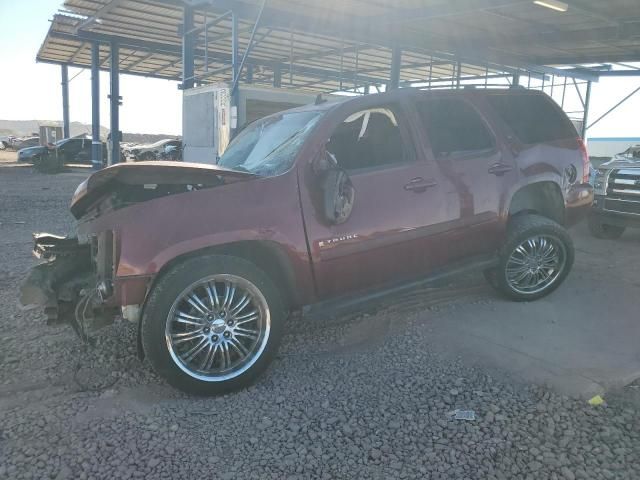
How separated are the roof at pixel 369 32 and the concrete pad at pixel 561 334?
20.4 feet

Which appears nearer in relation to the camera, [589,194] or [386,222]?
[386,222]

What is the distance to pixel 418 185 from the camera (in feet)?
13.3

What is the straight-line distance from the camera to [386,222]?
153 inches

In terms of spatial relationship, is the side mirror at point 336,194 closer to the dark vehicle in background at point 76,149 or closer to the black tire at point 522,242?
the black tire at point 522,242

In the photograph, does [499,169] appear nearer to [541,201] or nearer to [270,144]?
[541,201]

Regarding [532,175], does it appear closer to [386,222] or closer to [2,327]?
[386,222]

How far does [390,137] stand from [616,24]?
9938 millimetres

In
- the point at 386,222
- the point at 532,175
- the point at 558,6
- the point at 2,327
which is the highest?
the point at 558,6

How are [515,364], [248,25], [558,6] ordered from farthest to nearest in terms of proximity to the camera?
1. [248,25]
2. [558,6]
3. [515,364]

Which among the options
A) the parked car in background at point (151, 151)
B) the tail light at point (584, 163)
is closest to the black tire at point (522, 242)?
the tail light at point (584, 163)

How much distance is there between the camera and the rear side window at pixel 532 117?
4.87 metres

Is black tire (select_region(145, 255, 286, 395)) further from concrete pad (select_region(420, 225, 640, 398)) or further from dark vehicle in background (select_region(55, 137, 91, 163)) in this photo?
dark vehicle in background (select_region(55, 137, 91, 163))

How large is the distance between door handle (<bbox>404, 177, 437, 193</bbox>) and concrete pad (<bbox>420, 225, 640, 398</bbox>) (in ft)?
3.93

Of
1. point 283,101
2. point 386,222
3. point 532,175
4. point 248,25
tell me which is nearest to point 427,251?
point 386,222
